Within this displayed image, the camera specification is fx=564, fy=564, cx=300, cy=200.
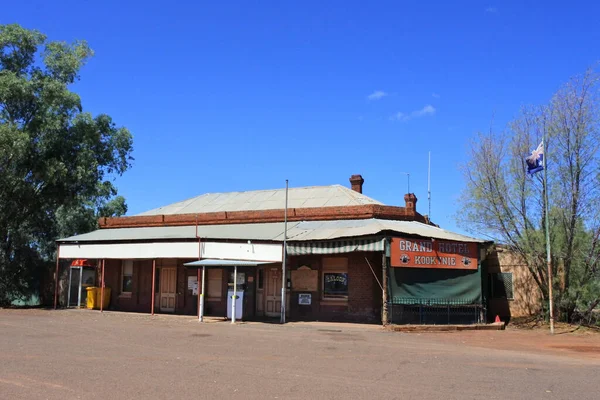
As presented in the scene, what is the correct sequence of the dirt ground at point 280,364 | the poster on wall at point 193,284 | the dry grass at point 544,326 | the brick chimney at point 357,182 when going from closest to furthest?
the dirt ground at point 280,364 → the dry grass at point 544,326 → the poster on wall at point 193,284 → the brick chimney at point 357,182

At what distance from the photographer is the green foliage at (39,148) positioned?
27.9m

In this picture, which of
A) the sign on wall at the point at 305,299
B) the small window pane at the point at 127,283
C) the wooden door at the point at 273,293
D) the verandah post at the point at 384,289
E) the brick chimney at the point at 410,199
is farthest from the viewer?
the brick chimney at the point at 410,199

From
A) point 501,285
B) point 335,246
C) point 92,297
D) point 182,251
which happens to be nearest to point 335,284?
point 335,246

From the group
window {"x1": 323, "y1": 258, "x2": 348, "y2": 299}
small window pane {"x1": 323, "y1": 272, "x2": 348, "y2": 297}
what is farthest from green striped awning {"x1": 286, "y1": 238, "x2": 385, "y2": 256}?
small window pane {"x1": 323, "y1": 272, "x2": 348, "y2": 297}

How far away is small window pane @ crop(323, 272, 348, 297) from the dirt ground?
12.8 ft

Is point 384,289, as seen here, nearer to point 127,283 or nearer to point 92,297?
point 127,283

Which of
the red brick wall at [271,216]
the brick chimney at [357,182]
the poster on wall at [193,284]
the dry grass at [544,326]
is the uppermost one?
the brick chimney at [357,182]

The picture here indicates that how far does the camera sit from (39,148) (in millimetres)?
28625

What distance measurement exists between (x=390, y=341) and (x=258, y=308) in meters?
9.58

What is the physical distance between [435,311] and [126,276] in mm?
15433

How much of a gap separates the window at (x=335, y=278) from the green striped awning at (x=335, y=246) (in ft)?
4.89

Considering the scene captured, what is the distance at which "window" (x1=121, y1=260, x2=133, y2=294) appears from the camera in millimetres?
28094

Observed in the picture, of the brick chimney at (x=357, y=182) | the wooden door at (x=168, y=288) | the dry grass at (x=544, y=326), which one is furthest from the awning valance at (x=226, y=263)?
the dry grass at (x=544, y=326)

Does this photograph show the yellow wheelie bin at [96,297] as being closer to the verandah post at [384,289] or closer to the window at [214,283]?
the window at [214,283]
